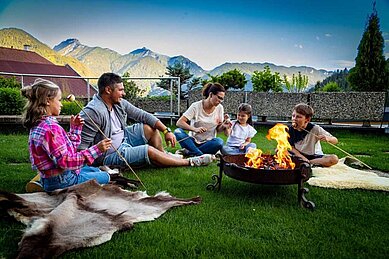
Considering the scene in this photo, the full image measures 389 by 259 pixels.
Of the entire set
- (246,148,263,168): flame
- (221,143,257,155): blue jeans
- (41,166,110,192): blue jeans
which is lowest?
(221,143,257,155): blue jeans

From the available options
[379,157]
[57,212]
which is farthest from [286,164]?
[379,157]

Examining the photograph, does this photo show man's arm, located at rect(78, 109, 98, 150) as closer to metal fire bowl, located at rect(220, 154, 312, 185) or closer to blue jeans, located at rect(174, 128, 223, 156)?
blue jeans, located at rect(174, 128, 223, 156)

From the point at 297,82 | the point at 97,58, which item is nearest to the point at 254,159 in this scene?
the point at 297,82

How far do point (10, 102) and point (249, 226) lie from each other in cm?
898

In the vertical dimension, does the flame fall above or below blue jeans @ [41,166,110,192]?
above

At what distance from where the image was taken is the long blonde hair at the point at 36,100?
3020mm

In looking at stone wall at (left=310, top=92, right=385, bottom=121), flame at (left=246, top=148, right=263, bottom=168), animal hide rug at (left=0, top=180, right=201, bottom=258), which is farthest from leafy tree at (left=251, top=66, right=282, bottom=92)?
animal hide rug at (left=0, top=180, right=201, bottom=258)

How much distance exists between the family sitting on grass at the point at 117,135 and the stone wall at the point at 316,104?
5.33 m

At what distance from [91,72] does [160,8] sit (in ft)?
58.9

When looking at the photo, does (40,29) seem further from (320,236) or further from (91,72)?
(320,236)

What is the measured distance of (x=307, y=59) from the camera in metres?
23.8

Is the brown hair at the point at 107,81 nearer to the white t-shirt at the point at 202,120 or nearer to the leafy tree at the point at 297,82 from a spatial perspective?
the white t-shirt at the point at 202,120

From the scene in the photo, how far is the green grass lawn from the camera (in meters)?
2.33

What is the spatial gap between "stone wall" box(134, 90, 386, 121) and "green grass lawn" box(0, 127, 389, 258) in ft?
21.9
